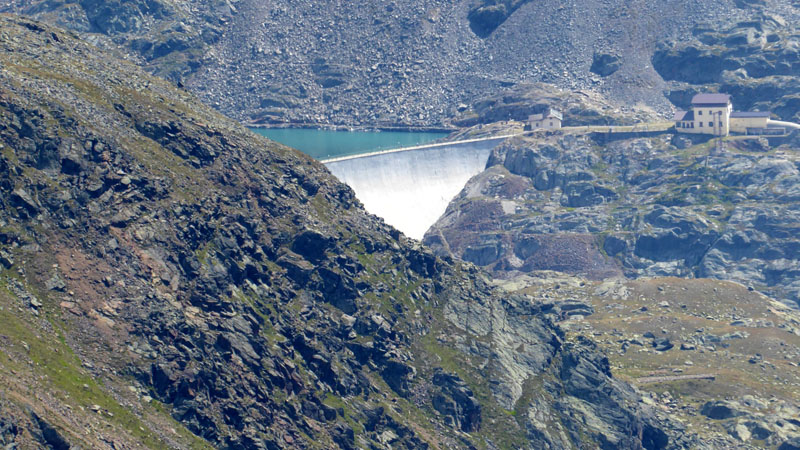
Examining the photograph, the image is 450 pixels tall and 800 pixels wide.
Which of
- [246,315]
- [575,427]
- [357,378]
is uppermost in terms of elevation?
[246,315]

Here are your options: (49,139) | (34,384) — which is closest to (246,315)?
(49,139)

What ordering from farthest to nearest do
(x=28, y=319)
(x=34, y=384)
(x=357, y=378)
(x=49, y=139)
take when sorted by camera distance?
(x=357, y=378)
(x=49, y=139)
(x=28, y=319)
(x=34, y=384)

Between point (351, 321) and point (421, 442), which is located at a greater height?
point (351, 321)

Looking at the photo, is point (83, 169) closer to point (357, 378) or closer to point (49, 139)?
point (49, 139)

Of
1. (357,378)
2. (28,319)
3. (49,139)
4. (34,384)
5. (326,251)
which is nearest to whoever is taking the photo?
(34,384)

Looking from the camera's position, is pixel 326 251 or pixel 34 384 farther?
pixel 326 251

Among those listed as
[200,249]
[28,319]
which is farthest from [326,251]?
[28,319]
